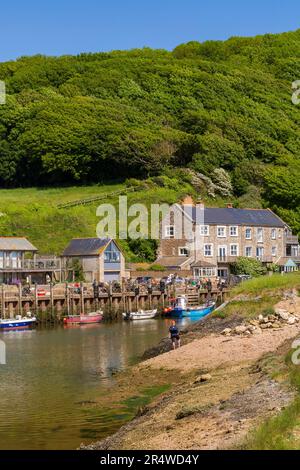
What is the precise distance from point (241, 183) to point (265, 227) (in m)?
26.4

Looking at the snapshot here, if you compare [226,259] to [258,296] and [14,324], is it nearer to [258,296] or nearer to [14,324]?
[14,324]

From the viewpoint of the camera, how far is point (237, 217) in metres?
101

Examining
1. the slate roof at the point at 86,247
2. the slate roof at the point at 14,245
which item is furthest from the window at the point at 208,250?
the slate roof at the point at 14,245

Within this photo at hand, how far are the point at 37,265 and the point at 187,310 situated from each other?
16.9m

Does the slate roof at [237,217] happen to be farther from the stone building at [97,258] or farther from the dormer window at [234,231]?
the stone building at [97,258]

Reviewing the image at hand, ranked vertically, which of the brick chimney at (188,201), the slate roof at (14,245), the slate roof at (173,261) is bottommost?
the slate roof at (173,261)

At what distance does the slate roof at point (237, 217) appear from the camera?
9806 centimetres

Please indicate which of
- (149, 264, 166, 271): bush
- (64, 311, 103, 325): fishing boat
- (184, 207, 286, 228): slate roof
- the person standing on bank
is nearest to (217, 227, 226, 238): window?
(184, 207, 286, 228): slate roof

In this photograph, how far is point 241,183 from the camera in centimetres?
12812

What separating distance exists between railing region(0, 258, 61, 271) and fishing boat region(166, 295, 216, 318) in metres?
13.6

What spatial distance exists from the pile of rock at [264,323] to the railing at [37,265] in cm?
3900

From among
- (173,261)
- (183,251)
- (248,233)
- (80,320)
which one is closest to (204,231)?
(183,251)

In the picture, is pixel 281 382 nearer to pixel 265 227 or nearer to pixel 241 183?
pixel 265 227
